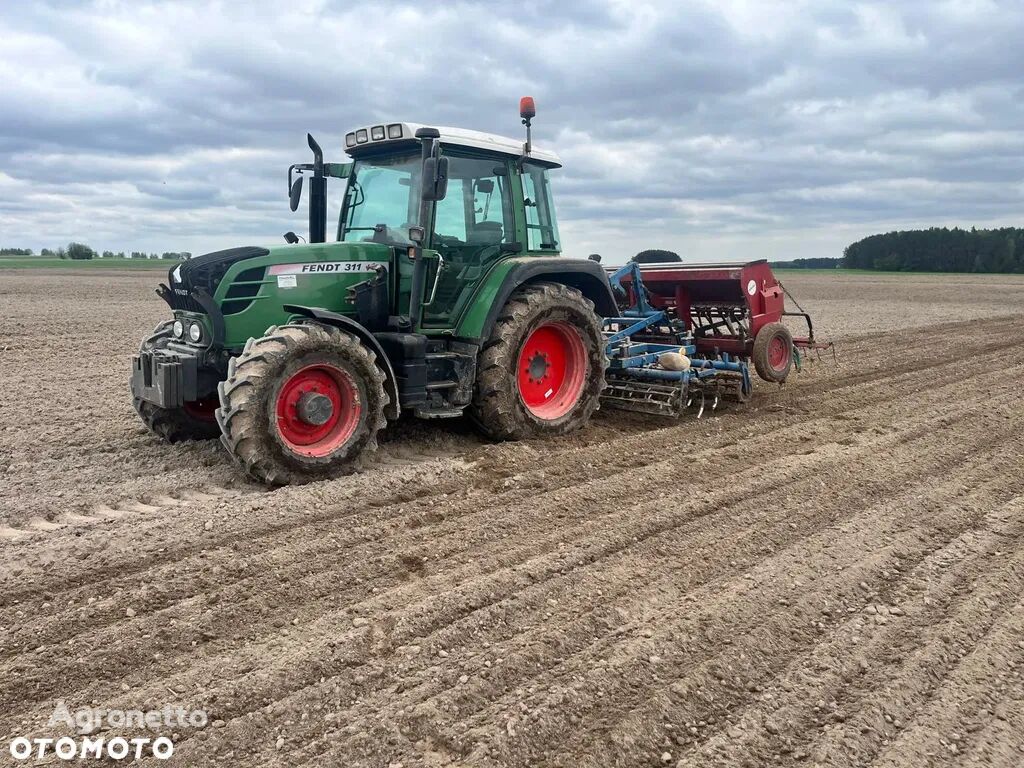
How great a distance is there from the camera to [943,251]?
224ft

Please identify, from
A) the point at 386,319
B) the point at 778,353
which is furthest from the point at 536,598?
the point at 778,353

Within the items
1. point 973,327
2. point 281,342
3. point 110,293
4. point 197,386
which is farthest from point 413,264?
point 110,293

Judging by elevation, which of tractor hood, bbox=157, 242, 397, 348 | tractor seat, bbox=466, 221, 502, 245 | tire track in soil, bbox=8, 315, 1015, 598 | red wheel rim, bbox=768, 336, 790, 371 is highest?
tractor seat, bbox=466, 221, 502, 245

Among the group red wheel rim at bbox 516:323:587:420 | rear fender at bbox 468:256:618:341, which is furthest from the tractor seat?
red wheel rim at bbox 516:323:587:420

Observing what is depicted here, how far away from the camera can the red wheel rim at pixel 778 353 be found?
8406mm

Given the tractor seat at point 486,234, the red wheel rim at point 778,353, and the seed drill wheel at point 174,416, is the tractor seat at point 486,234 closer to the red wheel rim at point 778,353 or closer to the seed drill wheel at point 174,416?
the seed drill wheel at point 174,416

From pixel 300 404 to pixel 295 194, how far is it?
2.13m

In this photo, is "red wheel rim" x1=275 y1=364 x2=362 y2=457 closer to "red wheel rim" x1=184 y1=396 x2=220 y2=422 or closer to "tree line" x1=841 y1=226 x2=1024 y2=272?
"red wheel rim" x1=184 y1=396 x2=220 y2=422

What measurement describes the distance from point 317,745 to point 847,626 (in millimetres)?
2261

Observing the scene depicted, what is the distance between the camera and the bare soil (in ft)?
9.09

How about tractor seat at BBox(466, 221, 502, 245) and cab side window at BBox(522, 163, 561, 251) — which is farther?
cab side window at BBox(522, 163, 561, 251)

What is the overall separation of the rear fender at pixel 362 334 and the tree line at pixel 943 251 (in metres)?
69.9

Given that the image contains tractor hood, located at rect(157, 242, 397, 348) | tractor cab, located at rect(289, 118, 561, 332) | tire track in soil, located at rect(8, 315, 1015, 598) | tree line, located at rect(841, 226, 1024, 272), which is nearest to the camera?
tire track in soil, located at rect(8, 315, 1015, 598)

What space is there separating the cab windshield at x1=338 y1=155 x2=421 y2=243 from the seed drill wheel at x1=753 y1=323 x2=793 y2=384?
405 cm
